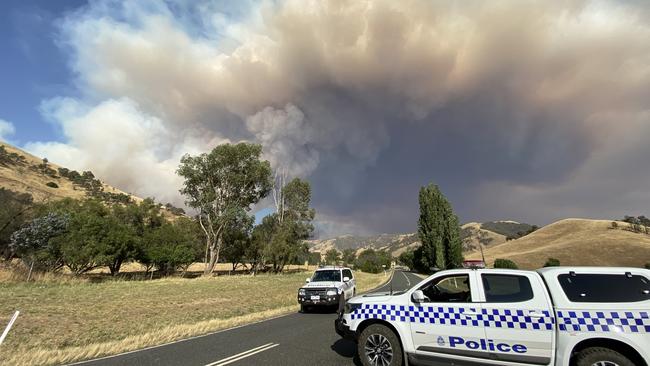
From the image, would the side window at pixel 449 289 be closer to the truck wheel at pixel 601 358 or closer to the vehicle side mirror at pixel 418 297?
the vehicle side mirror at pixel 418 297

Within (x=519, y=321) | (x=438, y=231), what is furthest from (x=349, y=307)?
(x=438, y=231)

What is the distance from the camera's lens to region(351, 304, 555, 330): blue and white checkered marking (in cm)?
579

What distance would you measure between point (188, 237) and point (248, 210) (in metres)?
9.61

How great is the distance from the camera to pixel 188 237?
48.7m

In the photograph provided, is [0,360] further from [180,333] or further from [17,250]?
[17,250]

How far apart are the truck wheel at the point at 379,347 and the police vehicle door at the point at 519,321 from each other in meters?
1.65

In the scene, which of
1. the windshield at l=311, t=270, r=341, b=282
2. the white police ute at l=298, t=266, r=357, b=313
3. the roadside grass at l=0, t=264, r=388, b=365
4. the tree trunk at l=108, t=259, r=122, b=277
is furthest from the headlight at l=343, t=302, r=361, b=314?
the tree trunk at l=108, t=259, r=122, b=277

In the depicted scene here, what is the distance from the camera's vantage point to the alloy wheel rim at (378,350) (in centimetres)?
679

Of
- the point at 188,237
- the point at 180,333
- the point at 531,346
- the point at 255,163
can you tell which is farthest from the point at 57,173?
the point at 531,346

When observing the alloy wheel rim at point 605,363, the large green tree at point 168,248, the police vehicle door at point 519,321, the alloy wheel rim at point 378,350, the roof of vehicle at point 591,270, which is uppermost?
the large green tree at point 168,248

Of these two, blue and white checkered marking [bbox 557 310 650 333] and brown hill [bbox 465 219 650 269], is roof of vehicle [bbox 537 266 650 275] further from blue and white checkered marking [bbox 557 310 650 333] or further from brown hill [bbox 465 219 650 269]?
brown hill [bbox 465 219 650 269]

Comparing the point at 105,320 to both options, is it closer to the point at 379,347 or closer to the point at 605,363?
the point at 379,347

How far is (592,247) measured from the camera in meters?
85.7

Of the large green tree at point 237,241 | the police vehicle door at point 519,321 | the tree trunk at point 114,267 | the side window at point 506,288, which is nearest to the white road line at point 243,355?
the police vehicle door at point 519,321
